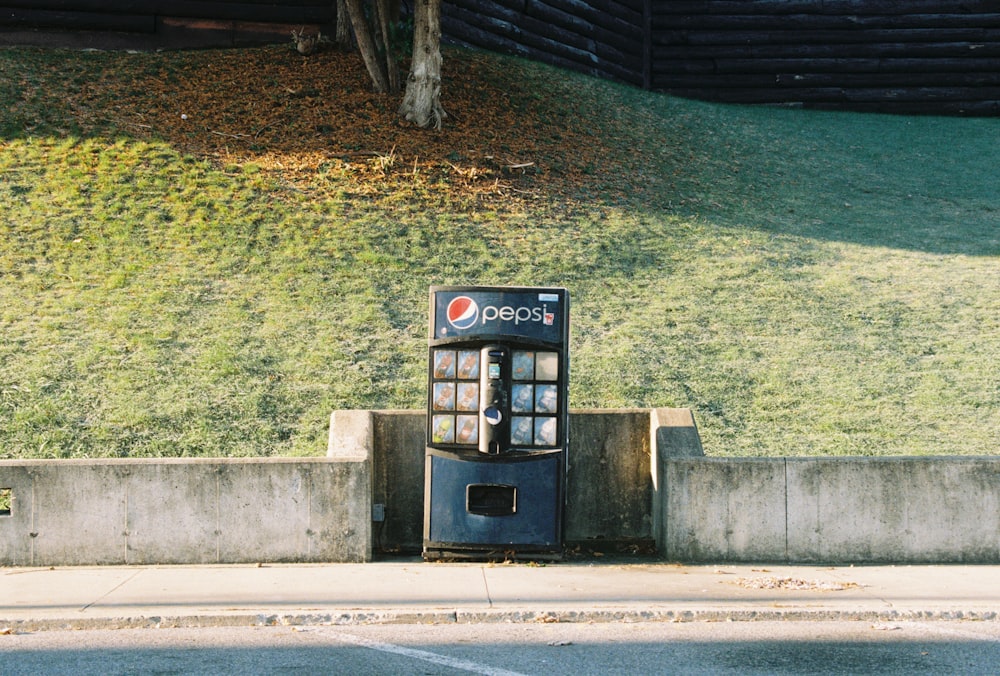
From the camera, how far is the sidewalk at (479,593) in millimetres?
6684

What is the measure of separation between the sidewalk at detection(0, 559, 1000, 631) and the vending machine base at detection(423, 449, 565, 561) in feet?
0.54

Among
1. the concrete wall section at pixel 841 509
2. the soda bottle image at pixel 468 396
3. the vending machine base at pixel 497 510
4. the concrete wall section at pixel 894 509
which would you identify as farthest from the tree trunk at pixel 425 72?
the concrete wall section at pixel 894 509

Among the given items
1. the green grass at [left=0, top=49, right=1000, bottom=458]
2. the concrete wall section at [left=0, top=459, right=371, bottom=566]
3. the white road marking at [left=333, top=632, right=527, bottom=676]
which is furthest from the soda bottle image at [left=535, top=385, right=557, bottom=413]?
the white road marking at [left=333, top=632, right=527, bottom=676]

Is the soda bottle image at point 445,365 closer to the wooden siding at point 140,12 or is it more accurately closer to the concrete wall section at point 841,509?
the concrete wall section at point 841,509

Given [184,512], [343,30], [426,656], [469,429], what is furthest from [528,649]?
[343,30]

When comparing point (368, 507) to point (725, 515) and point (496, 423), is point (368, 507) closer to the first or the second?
point (496, 423)

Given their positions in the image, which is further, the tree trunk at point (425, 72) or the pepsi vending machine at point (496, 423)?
the tree trunk at point (425, 72)

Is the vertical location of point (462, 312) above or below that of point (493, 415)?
above

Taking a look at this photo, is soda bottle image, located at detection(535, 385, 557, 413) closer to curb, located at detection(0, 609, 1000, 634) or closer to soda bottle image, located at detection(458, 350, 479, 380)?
soda bottle image, located at detection(458, 350, 479, 380)

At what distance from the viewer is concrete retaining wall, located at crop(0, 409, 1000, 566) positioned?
8133 mm

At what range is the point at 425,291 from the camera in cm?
1295

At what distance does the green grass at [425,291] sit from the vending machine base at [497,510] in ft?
6.34

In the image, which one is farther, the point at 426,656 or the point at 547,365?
the point at 547,365

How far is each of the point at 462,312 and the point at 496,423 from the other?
858 millimetres
